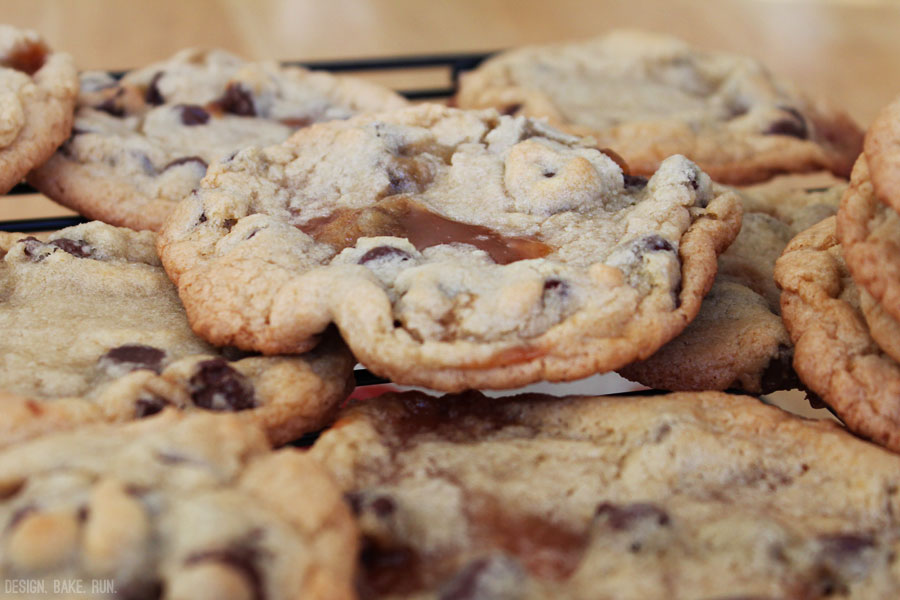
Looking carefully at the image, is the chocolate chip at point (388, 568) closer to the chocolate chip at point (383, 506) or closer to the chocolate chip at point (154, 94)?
the chocolate chip at point (383, 506)

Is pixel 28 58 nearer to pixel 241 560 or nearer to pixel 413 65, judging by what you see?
pixel 413 65

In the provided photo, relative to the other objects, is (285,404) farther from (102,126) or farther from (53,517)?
(102,126)

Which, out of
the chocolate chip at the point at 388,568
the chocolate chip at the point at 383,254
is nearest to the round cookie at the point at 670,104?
the chocolate chip at the point at 383,254

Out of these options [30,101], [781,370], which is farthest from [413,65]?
[781,370]

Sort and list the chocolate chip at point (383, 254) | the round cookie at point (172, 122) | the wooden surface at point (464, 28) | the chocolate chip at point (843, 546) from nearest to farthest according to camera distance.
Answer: the chocolate chip at point (843, 546) → the chocolate chip at point (383, 254) → the round cookie at point (172, 122) → the wooden surface at point (464, 28)

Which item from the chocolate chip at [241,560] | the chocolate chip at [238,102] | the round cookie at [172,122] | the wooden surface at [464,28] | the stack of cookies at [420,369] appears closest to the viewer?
the chocolate chip at [241,560]

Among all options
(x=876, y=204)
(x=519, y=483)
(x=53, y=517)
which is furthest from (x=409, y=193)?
(x=53, y=517)
